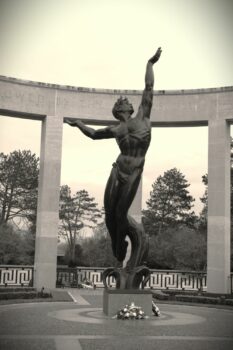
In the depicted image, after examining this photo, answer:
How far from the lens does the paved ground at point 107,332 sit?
271 inches

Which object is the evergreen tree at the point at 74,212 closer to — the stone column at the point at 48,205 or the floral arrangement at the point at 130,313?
the stone column at the point at 48,205

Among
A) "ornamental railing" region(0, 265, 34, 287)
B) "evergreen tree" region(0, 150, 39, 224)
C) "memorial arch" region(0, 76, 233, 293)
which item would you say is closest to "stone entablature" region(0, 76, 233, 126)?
"memorial arch" region(0, 76, 233, 293)

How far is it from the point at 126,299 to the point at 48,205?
12.3 meters

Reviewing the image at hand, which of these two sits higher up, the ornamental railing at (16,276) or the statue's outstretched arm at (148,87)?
the statue's outstretched arm at (148,87)

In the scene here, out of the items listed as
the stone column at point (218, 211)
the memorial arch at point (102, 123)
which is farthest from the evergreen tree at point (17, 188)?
the stone column at point (218, 211)

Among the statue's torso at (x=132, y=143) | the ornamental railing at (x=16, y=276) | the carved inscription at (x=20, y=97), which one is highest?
the carved inscription at (x=20, y=97)

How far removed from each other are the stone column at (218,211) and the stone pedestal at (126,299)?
37.2 ft

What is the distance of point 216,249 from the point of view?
21250 mm

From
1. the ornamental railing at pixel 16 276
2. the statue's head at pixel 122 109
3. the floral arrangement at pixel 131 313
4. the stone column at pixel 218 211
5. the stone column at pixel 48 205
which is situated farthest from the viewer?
the ornamental railing at pixel 16 276

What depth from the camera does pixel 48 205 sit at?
21.9 metres

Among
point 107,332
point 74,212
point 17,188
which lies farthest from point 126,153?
point 74,212

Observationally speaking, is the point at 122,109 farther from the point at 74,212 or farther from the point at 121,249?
the point at 74,212

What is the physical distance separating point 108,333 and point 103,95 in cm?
1649

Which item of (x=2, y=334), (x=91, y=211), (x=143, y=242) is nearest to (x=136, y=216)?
(x=143, y=242)
